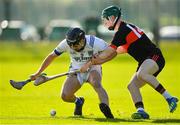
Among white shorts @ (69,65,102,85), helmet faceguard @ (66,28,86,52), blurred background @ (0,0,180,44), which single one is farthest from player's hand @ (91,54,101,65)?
blurred background @ (0,0,180,44)

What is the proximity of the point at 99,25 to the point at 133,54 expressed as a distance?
153ft

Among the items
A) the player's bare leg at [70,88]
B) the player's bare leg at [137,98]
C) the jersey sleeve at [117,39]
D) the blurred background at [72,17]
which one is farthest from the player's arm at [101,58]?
the blurred background at [72,17]

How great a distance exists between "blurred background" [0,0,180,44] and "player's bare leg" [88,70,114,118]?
42.0m

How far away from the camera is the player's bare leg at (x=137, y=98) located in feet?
50.5

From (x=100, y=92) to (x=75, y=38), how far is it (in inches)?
46.6

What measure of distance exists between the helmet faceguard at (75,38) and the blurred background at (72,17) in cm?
4228

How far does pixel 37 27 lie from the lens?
72125 mm

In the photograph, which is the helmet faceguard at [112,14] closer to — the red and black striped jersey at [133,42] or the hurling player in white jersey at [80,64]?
the red and black striped jersey at [133,42]

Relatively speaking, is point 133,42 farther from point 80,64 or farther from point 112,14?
point 80,64

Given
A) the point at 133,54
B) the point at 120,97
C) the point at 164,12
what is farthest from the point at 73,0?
the point at 133,54

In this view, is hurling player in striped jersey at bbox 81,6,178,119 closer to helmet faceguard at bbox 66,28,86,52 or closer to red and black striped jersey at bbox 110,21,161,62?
red and black striped jersey at bbox 110,21,161,62

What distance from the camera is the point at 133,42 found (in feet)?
51.2

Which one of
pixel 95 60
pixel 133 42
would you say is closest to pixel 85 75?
pixel 95 60

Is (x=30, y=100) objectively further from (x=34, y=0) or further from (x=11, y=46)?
(x=34, y=0)
